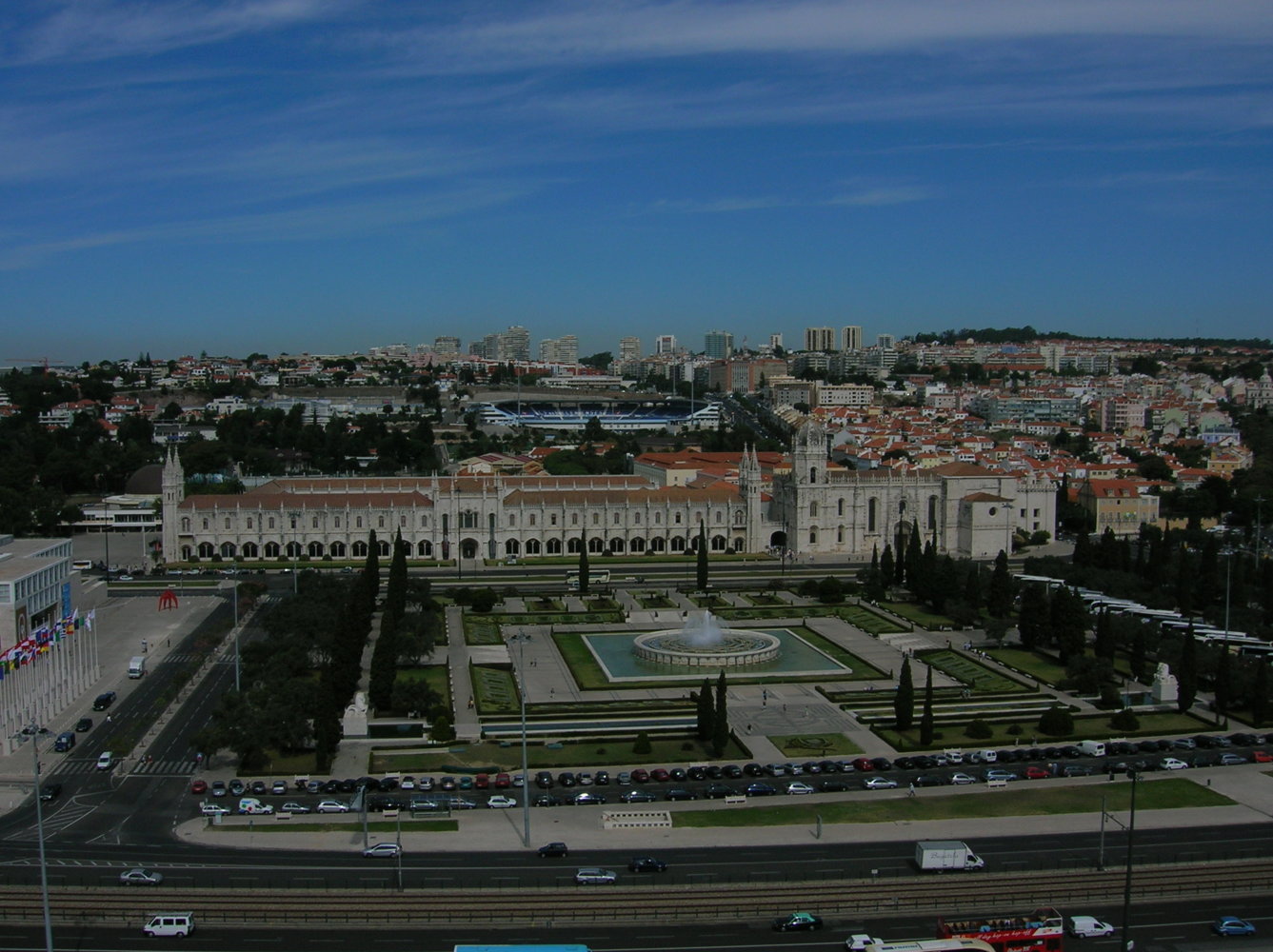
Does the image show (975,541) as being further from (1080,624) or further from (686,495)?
(1080,624)

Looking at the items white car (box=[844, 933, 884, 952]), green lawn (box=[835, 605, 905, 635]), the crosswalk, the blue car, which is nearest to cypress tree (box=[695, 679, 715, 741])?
white car (box=[844, 933, 884, 952])

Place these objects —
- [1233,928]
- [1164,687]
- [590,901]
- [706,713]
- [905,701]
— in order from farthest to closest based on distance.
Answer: [1164,687] < [905,701] < [706,713] < [590,901] < [1233,928]

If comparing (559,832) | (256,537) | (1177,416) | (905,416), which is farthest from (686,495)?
(1177,416)

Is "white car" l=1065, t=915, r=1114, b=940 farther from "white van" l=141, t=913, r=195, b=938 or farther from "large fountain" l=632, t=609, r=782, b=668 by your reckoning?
"large fountain" l=632, t=609, r=782, b=668

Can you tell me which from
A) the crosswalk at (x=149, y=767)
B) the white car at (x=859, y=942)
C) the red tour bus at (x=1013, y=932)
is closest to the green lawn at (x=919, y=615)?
the red tour bus at (x=1013, y=932)

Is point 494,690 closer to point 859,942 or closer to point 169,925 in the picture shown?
point 169,925

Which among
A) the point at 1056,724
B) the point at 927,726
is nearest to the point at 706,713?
the point at 927,726
